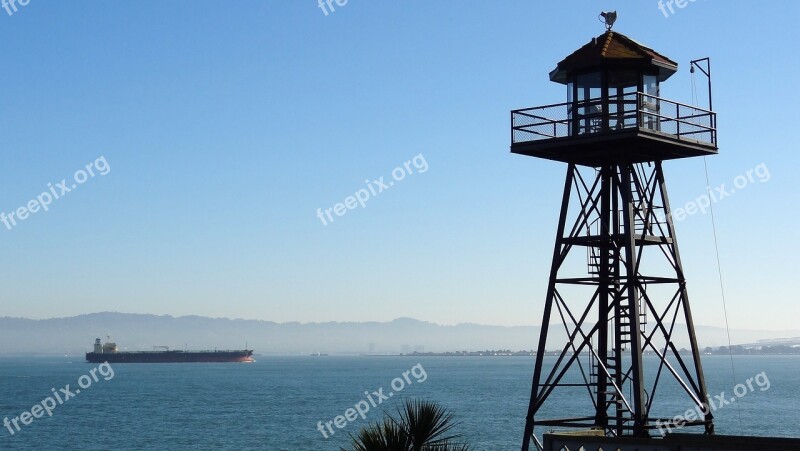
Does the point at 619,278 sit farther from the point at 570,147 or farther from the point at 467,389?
the point at 467,389

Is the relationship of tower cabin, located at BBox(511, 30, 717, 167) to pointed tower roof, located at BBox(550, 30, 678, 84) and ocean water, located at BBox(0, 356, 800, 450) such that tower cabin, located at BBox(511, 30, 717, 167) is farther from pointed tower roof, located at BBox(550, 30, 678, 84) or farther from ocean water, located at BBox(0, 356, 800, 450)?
ocean water, located at BBox(0, 356, 800, 450)

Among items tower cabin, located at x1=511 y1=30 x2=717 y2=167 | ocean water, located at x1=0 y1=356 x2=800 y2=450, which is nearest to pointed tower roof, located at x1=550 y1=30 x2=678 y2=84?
tower cabin, located at x1=511 y1=30 x2=717 y2=167

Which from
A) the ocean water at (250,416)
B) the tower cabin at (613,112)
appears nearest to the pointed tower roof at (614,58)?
the tower cabin at (613,112)

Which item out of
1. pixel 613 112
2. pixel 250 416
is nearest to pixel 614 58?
pixel 613 112

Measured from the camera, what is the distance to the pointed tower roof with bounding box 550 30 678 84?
95.4 feet

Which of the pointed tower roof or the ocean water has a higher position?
the pointed tower roof

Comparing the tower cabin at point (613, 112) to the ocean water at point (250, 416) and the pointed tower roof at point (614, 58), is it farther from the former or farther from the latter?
the ocean water at point (250, 416)

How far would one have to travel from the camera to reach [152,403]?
128 m

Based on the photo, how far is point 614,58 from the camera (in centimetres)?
2903

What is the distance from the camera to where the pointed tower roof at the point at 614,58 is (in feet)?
95.4

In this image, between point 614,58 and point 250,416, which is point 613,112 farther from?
point 250,416

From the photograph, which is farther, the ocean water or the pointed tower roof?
the ocean water

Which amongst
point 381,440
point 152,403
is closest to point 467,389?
point 152,403

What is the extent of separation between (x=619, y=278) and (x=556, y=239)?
2145mm
